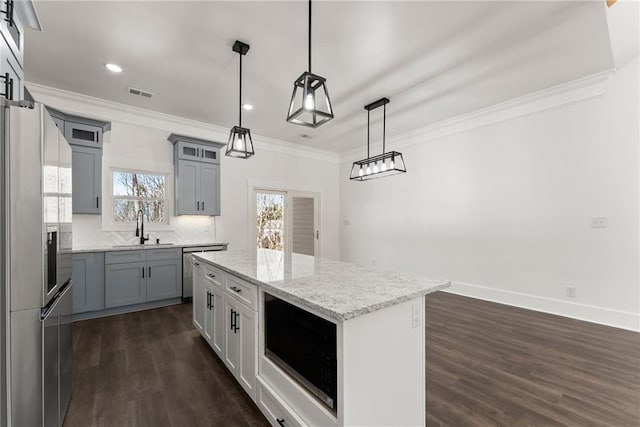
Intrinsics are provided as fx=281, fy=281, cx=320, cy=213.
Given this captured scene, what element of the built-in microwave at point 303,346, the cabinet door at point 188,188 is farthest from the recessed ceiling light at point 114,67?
the built-in microwave at point 303,346

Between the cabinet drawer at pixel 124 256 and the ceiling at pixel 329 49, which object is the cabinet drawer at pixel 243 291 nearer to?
the ceiling at pixel 329 49

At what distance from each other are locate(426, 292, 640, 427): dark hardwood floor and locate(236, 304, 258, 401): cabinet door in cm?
117

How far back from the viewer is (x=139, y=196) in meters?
4.47

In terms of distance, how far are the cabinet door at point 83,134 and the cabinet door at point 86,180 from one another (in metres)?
0.07

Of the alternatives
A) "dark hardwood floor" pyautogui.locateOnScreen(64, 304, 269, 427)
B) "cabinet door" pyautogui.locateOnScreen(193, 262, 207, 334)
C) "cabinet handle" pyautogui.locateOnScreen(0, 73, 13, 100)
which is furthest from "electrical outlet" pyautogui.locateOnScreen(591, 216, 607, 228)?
"cabinet handle" pyautogui.locateOnScreen(0, 73, 13, 100)

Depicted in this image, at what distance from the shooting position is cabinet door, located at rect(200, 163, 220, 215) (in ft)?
15.5

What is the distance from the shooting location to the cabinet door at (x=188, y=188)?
4523mm

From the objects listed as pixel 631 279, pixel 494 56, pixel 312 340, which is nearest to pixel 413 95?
pixel 494 56

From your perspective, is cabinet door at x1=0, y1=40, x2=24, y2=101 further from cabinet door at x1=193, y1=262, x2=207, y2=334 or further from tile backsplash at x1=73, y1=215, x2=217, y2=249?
tile backsplash at x1=73, y1=215, x2=217, y2=249

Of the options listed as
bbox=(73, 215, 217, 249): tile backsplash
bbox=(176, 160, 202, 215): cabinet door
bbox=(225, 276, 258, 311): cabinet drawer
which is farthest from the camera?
bbox=(176, 160, 202, 215): cabinet door

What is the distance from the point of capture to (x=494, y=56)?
295 centimetres

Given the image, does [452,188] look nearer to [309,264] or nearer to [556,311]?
[556,311]

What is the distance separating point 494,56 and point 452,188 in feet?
7.41

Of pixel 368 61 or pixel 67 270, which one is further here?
pixel 368 61
